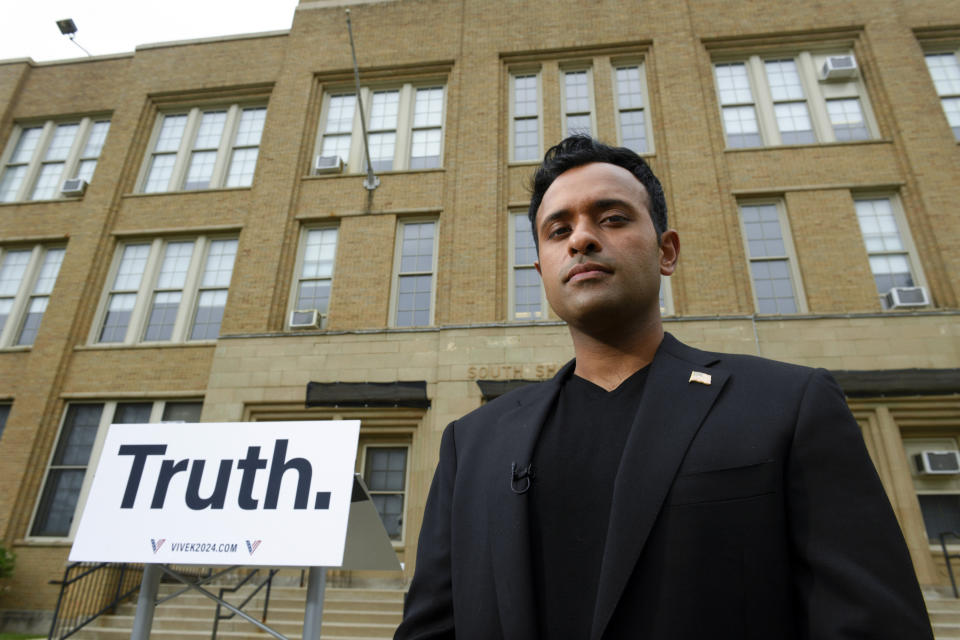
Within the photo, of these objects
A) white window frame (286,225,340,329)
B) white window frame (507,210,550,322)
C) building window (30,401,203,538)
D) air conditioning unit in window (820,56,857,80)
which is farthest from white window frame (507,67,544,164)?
building window (30,401,203,538)

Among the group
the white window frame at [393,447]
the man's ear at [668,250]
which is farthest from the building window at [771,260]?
the man's ear at [668,250]

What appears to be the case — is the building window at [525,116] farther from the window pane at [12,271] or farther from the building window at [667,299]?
the window pane at [12,271]

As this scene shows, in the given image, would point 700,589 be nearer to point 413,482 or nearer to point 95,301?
point 413,482

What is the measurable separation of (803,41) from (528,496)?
1678 cm

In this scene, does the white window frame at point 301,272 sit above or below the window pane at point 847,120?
below

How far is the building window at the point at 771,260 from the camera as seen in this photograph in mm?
12039

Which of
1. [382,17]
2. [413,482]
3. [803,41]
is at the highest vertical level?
[382,17]

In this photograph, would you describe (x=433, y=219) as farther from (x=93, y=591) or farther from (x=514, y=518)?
(x=514, y=518)

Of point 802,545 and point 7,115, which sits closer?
point 802,545

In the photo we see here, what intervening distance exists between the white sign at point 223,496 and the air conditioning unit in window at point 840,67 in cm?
1482

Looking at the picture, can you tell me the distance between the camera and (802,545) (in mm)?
1276

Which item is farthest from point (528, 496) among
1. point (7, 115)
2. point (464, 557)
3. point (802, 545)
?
point (7, 115)

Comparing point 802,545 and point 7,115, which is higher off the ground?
point 7,115

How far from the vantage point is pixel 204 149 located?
15891mm
